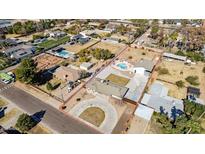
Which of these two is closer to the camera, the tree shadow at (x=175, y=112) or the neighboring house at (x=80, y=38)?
the tree shadow at (x=175, y=112)

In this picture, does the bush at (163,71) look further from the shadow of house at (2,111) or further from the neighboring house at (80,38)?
the shadow of house at (2,111)

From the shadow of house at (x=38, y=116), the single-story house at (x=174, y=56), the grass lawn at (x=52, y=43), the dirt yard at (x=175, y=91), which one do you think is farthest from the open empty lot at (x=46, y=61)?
the single-story house at (x=174, y=56)

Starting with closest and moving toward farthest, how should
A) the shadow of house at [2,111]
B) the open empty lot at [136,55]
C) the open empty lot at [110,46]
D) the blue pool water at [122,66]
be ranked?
1. the shadow of house at [2,111]
2. the blue pool water at [122,66]
3. the open empty lot at [136,55]
4. the open empty lot at [110,46]

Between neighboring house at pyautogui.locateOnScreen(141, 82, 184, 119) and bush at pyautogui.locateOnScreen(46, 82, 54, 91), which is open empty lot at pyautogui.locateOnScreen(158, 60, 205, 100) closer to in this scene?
neighboring house at pyautogui.locateOnScreen(141, 82, 184, 119)

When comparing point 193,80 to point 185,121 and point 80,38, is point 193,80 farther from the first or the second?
point 80,38

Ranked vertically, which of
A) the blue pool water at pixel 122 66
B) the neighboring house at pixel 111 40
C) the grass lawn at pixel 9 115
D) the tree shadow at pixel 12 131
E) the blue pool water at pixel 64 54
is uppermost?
the neighboring house at pixel 111 40

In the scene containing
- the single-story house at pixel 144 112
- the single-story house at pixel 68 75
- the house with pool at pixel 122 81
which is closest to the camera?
the single-story house at pixel 144 112

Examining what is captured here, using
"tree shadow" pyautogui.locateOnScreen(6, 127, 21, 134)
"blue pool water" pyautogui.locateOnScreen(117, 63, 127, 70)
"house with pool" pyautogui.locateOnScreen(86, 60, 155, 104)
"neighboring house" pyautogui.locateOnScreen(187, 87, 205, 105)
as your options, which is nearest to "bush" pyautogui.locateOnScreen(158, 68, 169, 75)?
"house with pool" pyautogui.locateOnScreen(86, 60, 155, 104)
